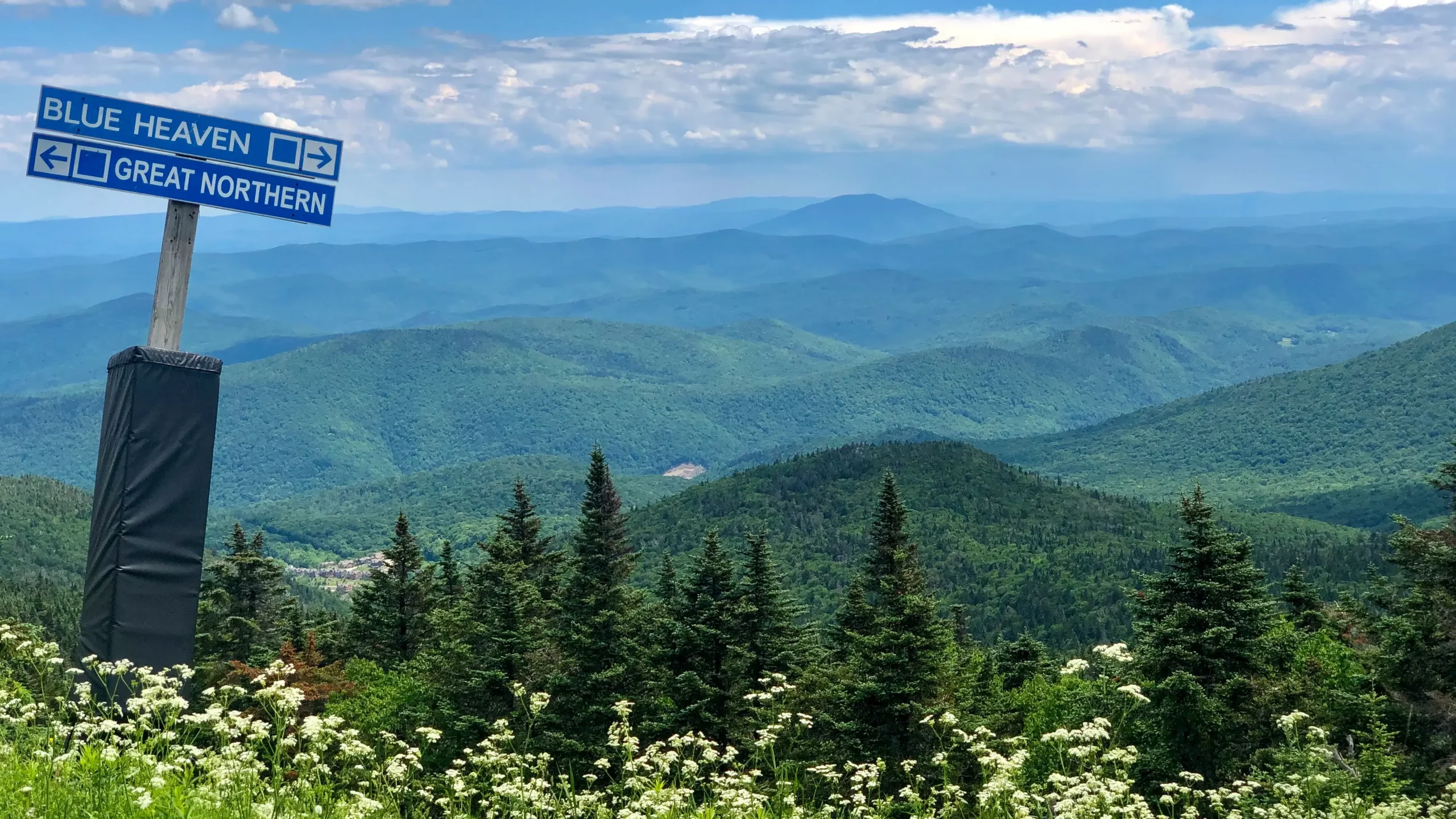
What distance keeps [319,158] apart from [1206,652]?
25.6 metres

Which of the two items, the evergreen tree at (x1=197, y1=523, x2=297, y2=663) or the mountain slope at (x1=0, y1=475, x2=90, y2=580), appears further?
the mountain slope at (x1=0, y1=475, x2=90, y2=580)

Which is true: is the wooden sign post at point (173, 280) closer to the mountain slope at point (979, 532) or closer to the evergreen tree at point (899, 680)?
the evergreen tree at point (899, 680)

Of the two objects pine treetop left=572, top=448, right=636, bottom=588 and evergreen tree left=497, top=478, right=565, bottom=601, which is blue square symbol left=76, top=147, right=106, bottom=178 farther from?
evergreen tree left=497, top=478, right=565, bottom=601

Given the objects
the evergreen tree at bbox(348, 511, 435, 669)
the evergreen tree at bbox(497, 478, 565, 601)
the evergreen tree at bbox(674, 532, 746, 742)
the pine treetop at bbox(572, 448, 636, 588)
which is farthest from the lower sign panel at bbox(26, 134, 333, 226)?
the evergreen tree at bbox(348, 511, 435, 669)

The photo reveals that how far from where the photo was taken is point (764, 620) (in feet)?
117

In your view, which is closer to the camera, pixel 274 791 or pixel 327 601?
pixel 274 791

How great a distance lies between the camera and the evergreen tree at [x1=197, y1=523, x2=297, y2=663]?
158 feet

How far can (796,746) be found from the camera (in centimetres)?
3072

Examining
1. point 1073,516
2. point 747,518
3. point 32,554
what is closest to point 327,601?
point 32,554

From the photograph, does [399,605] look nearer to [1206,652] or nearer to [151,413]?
[1206,652]

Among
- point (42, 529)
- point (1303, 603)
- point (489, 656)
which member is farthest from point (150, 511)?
point (42, 529)

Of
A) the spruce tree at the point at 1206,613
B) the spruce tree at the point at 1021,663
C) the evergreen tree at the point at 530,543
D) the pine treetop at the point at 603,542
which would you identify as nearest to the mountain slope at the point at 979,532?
Result: the spruce tree at the point at 1021,663

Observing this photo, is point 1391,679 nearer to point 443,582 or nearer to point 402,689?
point 402,689

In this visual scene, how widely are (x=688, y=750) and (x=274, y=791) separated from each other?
17235 mm
